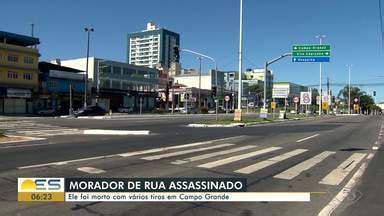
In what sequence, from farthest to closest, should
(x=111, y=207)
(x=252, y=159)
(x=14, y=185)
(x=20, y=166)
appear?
(x=252, y=159) → (x=20, y=166) → (x=14, y=185) → (x=111, y=207)

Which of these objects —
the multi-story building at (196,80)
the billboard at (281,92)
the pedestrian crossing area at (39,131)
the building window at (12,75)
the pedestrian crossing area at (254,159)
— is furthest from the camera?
the multi-story building at (196,80)

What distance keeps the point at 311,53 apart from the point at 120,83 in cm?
6931

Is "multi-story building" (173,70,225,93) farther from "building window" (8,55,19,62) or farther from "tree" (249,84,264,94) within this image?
"building window" (8,55,19,62)

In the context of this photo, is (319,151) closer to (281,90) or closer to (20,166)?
(20,166)

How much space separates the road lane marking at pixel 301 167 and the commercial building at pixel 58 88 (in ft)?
200

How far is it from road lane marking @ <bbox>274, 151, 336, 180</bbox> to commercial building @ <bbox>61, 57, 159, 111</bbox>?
75.6m

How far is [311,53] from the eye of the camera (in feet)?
176

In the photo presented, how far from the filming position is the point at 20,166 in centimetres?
1314

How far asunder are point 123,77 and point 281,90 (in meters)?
49.6

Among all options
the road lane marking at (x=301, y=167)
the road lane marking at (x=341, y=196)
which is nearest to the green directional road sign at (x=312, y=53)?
the road lane marking at (x=301, y=167)

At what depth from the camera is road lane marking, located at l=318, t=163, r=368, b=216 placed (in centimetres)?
852

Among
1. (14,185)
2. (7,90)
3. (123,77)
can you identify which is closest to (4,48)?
(7,90)

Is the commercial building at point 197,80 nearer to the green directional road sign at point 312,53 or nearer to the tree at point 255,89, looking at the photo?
the tree at point 255,89

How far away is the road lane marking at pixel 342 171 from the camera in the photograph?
1172 cm
